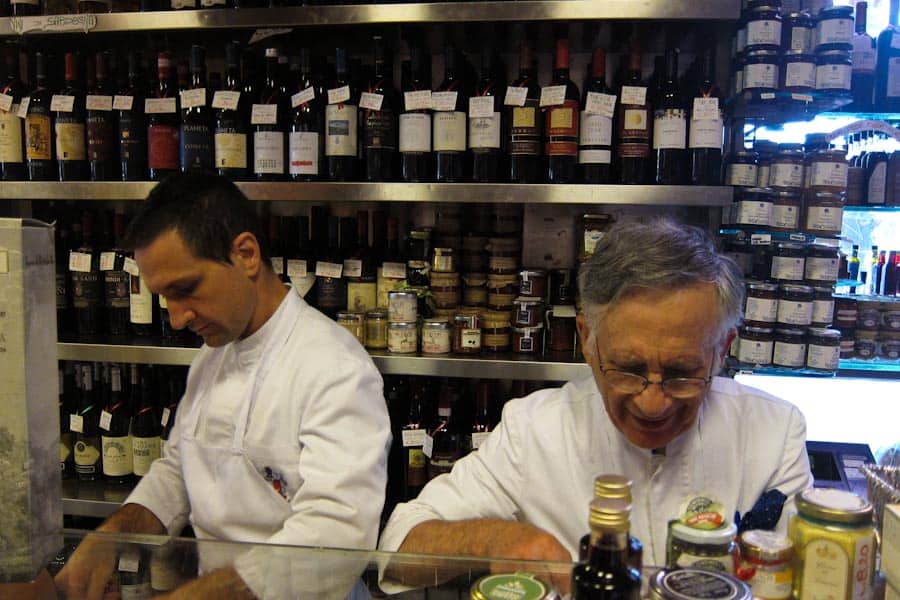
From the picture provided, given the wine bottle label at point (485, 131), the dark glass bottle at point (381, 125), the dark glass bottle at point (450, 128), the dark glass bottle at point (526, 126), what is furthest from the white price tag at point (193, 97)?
the dark glass bottle at point (526, 126)

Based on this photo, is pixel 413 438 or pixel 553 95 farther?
pixel 413 438

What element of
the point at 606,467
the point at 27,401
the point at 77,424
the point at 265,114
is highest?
the point at 265,114

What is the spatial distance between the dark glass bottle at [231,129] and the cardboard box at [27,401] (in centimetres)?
144

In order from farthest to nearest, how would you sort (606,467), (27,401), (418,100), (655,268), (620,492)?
(418,100) < (606,467) < (655,268) < (27,401) < (620,492)

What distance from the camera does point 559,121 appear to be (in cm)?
197

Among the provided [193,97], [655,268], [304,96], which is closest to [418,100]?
[304,96]

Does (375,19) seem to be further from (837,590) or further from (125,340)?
(837,590)

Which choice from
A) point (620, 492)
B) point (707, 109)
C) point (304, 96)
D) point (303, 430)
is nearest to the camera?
point (620, 492)

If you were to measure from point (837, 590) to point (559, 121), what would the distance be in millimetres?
1508

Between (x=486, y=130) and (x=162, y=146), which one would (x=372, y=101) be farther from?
(x=162, y=146)

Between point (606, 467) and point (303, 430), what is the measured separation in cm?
56

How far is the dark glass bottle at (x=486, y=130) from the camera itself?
1976 millimetres

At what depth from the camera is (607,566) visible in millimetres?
602

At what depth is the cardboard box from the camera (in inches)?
26.7
